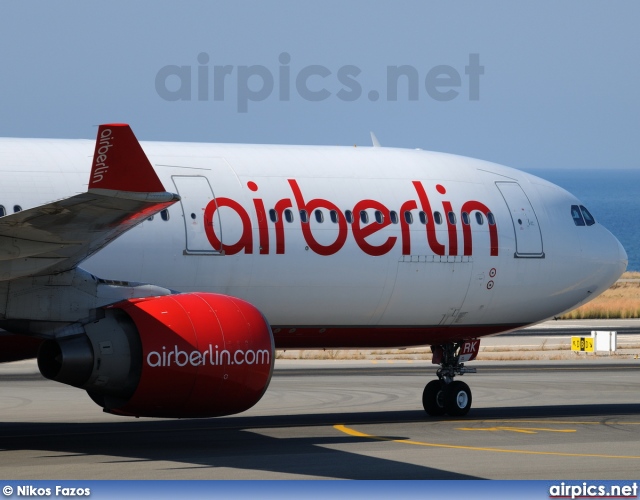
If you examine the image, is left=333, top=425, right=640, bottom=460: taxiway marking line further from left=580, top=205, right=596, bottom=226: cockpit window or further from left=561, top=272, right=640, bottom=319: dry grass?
left=561, top=272, right=640, bottom=319: dry grass

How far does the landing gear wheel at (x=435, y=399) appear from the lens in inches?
940

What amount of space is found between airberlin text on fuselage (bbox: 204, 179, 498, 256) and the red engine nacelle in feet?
10.8

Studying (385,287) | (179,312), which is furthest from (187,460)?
(385,287)

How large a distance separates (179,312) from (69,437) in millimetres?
4448

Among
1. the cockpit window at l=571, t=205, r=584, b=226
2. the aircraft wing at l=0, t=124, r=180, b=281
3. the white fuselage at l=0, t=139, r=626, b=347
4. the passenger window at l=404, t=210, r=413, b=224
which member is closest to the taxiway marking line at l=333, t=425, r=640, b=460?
the white fuselage at l=0, t=139, r=626, b=347

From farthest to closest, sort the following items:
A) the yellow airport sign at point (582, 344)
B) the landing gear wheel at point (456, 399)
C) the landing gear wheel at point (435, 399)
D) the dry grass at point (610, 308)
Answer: the dry grass at point (610, 308)
the yellow airport sign at point (582, 344)
the landing gear wheel at point (435, 399)
the landing gear wheel at point (456, 399)

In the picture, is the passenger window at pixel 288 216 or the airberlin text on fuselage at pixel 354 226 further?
the passenger window at pixel 288 216

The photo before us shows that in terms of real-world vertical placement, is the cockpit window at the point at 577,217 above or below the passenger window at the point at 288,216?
above

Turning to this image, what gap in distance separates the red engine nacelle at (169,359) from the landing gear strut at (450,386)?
710 cm

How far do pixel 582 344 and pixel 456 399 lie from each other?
74.4 feet

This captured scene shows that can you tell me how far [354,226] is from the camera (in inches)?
865

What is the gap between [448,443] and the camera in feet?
64.0

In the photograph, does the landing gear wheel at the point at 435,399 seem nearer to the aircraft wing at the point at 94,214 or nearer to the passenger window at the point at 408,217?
the passenger window at the point at 408,217

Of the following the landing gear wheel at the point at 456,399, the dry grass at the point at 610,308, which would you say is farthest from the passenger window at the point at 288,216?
the dry grass at the point at 610,308
